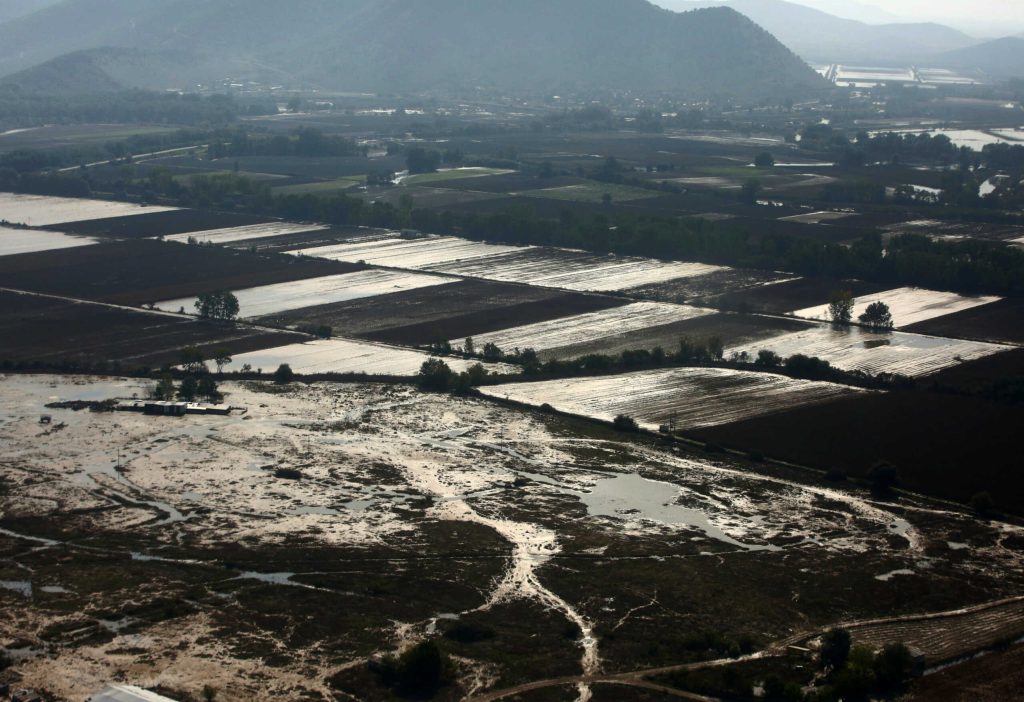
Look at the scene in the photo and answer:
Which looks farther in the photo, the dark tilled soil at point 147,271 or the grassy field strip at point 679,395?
the dark tilled soil at point 147,271

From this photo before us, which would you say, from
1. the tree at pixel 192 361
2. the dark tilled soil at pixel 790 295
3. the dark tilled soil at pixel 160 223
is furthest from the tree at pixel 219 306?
the dark tilled soil at pixel 160 223

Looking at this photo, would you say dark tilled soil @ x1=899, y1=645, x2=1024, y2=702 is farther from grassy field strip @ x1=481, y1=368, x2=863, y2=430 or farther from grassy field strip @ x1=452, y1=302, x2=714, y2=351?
grassy field strip @ x1=452, y1=302, x2=714, y2=351

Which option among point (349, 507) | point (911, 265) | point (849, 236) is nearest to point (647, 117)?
point (849, 236)

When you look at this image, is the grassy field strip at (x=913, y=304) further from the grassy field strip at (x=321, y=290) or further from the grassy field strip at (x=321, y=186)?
the grassy field strip at (x=321, y=186)

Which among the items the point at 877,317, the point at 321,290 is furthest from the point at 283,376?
the point at 877,317

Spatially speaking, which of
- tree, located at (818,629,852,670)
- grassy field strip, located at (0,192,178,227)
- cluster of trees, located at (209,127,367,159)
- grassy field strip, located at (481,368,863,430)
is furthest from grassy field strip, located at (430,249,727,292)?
cluster of trees, located at (209,127,367,159)

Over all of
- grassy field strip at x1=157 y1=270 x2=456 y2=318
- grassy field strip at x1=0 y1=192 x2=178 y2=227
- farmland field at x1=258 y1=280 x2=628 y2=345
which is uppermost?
grassy field strip at x1=0 y1=192 x2=178 y2=227

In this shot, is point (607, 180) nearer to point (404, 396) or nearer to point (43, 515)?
point (404, 396)
